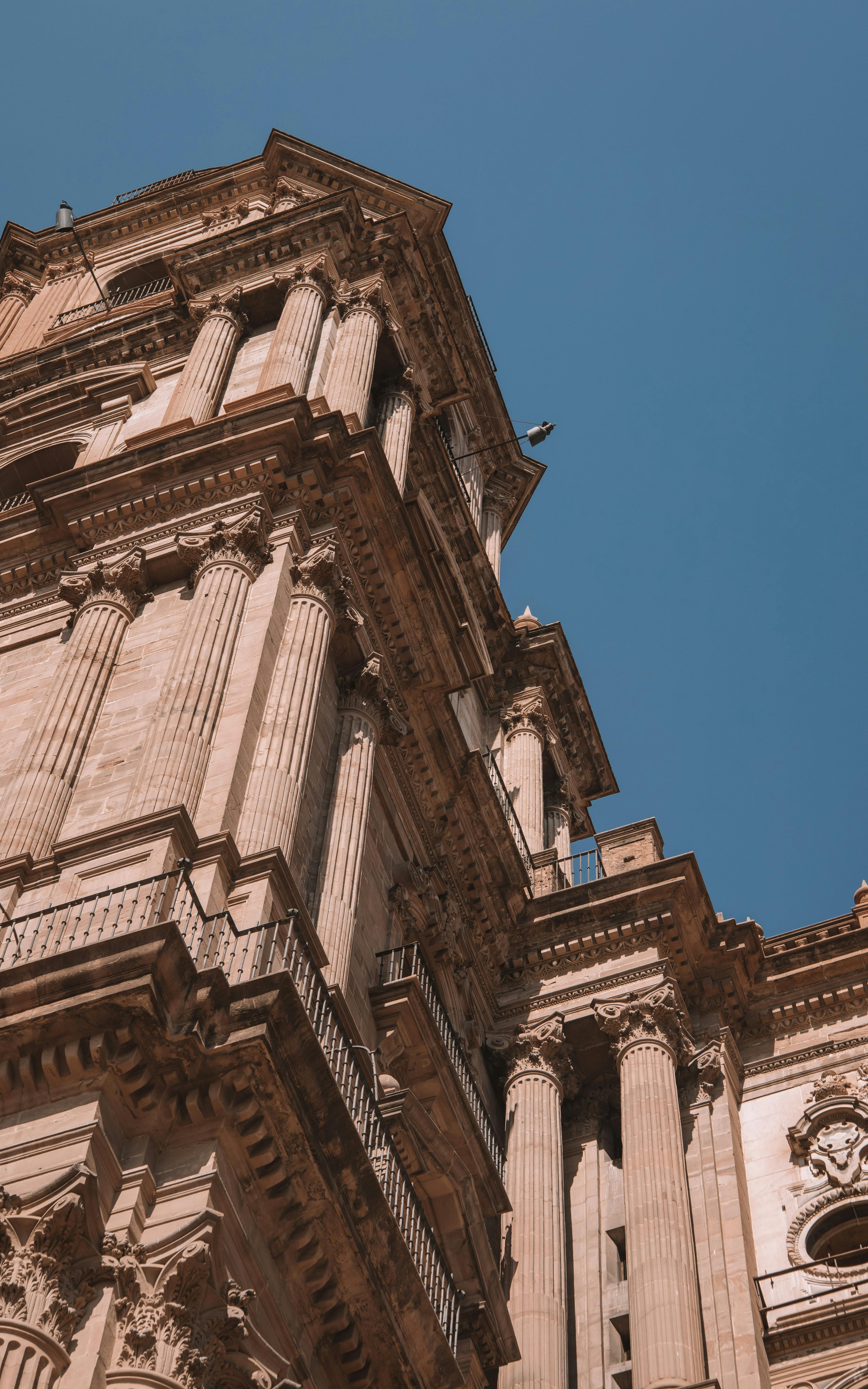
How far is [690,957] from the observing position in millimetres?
29000

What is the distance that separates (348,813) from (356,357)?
11601mm

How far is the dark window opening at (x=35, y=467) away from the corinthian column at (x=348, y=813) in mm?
10996

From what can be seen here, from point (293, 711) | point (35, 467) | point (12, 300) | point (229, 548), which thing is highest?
point (12, 300)

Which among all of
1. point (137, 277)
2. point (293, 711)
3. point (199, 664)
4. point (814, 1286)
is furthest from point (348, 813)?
point (137, 277)

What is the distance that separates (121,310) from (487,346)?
9.76 metres

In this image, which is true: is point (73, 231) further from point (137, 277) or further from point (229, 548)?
point (229, 548)

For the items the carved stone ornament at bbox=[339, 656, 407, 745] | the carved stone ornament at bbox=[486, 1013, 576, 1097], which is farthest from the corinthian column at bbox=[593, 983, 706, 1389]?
the carved stone ornament at bbox=[339, 656, 407, 745]

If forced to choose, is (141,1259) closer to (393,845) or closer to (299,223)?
(393,845)

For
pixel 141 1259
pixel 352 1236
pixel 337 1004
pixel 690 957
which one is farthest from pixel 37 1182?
pixel 690 957

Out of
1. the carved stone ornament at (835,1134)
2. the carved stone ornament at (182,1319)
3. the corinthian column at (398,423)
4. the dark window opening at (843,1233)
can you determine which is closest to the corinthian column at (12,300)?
the corinthian column at (398,423)

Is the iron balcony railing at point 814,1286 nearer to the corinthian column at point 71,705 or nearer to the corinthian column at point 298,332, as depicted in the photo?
the corinthian column at point 71,705

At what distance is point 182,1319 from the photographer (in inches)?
589

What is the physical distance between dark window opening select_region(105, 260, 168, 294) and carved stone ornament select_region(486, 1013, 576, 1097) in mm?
24700

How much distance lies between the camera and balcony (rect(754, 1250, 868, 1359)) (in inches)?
926
